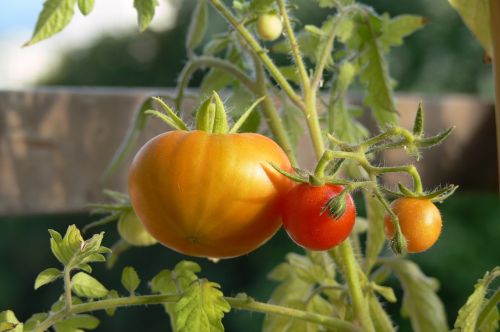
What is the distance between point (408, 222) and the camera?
14.6 inches

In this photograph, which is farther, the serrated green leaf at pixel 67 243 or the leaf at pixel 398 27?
the leaf at pixel 398 27

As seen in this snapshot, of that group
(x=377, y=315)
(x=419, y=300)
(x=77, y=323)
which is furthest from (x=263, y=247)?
(x=77, y=323)

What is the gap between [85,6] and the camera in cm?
44

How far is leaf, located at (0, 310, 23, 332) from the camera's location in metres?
0.37

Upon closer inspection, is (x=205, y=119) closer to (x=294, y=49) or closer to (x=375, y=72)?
(x=294, y=49)

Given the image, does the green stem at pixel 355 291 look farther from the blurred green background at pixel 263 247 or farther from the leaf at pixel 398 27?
the blurred green background at pixel 263 247

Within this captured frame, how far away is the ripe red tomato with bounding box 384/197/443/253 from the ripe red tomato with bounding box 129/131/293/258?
0.18 ft

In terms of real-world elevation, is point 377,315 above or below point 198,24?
below


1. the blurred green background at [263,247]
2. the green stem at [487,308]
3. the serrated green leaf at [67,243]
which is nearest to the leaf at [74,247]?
the serrated green leaf at [67,243]

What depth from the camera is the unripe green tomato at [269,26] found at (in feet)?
1.60

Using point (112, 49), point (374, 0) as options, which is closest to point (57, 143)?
point (374, 0)

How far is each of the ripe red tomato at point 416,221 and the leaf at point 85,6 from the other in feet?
0.65

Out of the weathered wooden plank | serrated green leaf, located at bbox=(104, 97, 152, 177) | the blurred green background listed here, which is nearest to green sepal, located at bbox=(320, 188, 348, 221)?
serrated green leaf, located at bbox=(104, 97, 152, 177)

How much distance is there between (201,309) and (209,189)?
0.06 meters
